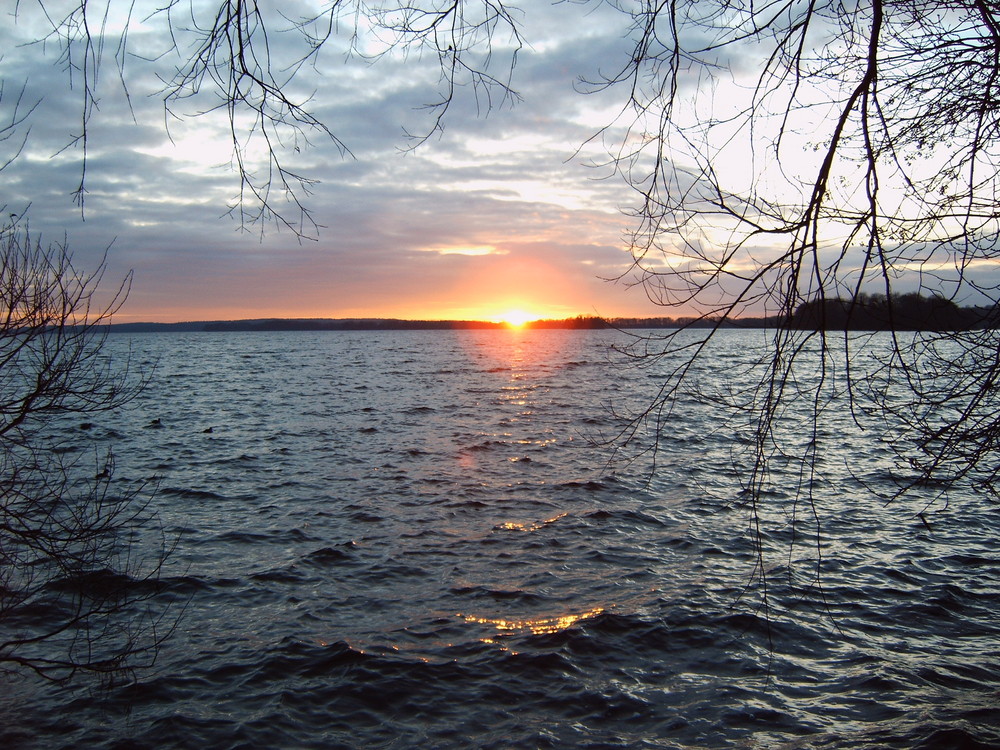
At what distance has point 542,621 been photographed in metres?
8.06

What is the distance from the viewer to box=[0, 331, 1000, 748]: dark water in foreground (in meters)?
6.10

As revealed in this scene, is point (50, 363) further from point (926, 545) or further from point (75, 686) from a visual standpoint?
point (926, 545)

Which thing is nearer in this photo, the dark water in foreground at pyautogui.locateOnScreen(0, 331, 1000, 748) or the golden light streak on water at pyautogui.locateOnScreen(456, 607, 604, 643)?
the dark water in foreground at pyautogui.locateOnScreen(0, 331, 1000, 748)

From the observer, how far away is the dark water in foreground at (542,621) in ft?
20.0

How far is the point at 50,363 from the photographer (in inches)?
252

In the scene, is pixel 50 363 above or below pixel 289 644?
above

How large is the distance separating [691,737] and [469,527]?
20.9 ft

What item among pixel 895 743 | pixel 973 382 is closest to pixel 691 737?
pixel 895 743

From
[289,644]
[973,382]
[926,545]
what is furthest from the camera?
[926,545]

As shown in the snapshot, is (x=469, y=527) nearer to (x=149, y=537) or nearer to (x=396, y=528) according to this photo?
(x=396, y=528)

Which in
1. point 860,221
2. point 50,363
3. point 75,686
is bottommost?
point 75,686

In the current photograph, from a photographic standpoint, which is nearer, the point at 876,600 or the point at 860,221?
the point at 860,221

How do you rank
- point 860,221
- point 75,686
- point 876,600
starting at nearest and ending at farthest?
point 860,221, point 75,686, point 876,600

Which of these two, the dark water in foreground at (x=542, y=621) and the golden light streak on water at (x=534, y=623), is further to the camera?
the golden light streak on water at (x=534, y=623)
